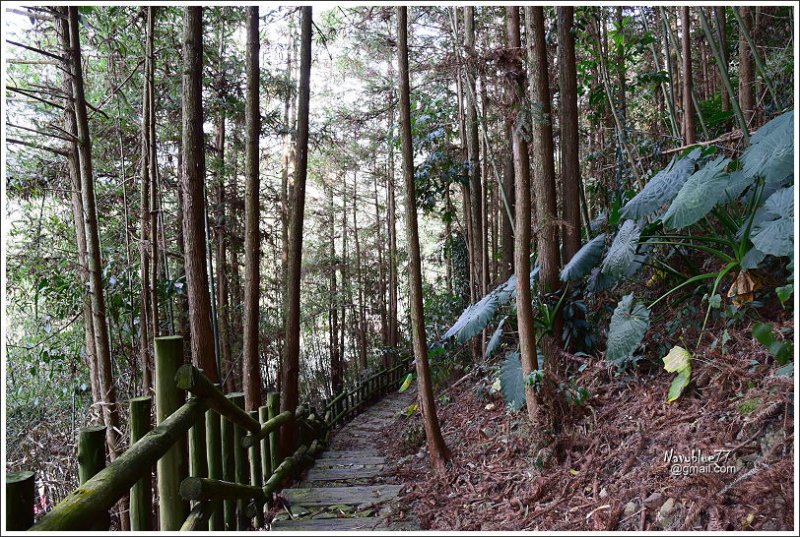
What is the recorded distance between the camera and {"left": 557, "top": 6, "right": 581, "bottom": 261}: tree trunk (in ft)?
16.5

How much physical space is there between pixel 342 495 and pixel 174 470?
2.22 metres

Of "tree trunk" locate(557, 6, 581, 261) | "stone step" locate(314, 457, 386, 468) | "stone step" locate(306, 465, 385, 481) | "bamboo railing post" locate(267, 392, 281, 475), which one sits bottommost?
"stone step" locate(314, 457, 386, 468)

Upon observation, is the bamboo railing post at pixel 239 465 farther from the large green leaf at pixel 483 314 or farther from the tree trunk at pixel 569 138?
the tree trunk at pixel 569 138

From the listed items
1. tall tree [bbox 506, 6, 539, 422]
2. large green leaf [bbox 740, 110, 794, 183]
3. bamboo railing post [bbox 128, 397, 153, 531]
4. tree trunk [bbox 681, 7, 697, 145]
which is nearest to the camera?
bamboo railing post [bbox 128, 397, 153, 531]

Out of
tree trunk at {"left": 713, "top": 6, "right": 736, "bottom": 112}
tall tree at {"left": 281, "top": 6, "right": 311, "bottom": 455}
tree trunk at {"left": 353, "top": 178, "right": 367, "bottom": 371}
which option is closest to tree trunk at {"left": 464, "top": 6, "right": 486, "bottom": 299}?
tall tree at {"left": 281, "top": 6, "right": 311, "bottom": 455}

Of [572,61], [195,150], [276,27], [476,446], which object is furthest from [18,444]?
[572,61]

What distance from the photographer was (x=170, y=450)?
7.39ft

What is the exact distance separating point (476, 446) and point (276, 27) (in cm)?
650

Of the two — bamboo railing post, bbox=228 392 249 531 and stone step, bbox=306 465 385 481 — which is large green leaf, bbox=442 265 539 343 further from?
bamboo railing post, bbox=228 392 249 531

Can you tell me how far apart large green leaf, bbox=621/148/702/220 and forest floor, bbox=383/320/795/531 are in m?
1.08

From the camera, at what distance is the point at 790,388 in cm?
277

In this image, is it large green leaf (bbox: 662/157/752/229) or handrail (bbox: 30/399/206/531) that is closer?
handrail (bbox: 30/399/206/531)

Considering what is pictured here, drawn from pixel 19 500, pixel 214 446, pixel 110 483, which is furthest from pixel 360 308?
pixel 19 500

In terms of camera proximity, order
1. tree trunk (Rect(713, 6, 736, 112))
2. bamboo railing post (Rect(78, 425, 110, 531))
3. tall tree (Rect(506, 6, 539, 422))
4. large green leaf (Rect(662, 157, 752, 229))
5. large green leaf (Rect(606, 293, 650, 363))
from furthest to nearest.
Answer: tree trunk (Rect(713, 6, 736, 112)), tall tree (Rect(506, 6, 539, 422)), large green leaf (Rect(606, 293, 650, 363)), large green leaf (Rect(662, 157, 752, 229)), bamboo railing post (Rect(78, 425, 110, 531))
